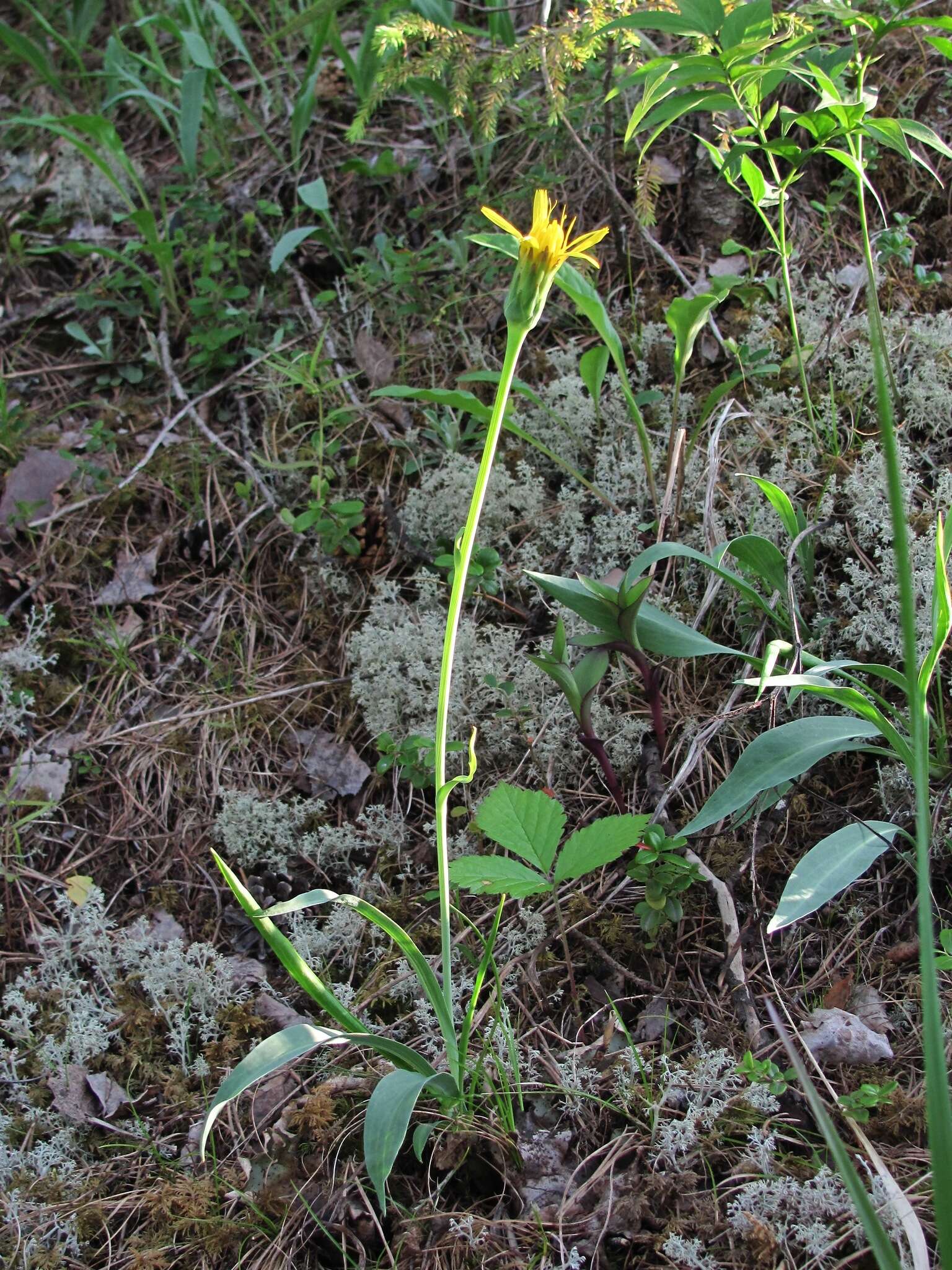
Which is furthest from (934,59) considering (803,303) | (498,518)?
(498,518)

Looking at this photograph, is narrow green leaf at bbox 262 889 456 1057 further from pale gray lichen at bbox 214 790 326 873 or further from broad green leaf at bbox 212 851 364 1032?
pale gray lichen at bbox 214 790 326 873

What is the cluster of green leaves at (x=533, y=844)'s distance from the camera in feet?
4.22

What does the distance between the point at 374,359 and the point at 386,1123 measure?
5.88ft

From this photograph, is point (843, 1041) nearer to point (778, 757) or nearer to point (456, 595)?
point (778, 757)

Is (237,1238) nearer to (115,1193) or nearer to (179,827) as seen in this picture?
(115,1193)

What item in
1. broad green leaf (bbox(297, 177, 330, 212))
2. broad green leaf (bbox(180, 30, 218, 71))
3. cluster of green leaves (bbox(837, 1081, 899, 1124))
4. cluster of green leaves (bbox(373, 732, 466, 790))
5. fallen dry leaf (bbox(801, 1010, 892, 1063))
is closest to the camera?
cluster of green leaves (bbox(837, 1081, 899, 1124))

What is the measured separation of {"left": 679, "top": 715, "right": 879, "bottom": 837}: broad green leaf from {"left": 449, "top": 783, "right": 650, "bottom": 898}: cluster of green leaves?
0.10 meters

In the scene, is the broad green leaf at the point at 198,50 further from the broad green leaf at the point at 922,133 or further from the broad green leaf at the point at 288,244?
the broad green leaf at the point at 922,133

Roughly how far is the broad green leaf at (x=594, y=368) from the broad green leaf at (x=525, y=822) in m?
0.93

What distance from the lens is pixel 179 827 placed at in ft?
6.18

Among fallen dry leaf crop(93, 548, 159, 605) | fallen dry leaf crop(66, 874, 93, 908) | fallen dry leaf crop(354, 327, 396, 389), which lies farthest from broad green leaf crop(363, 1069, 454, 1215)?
fallen dry leaf crop(354, 327, 396, 389)

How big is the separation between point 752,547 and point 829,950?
0.61m

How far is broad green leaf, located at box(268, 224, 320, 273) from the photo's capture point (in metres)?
2.44

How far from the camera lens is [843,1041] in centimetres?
127
